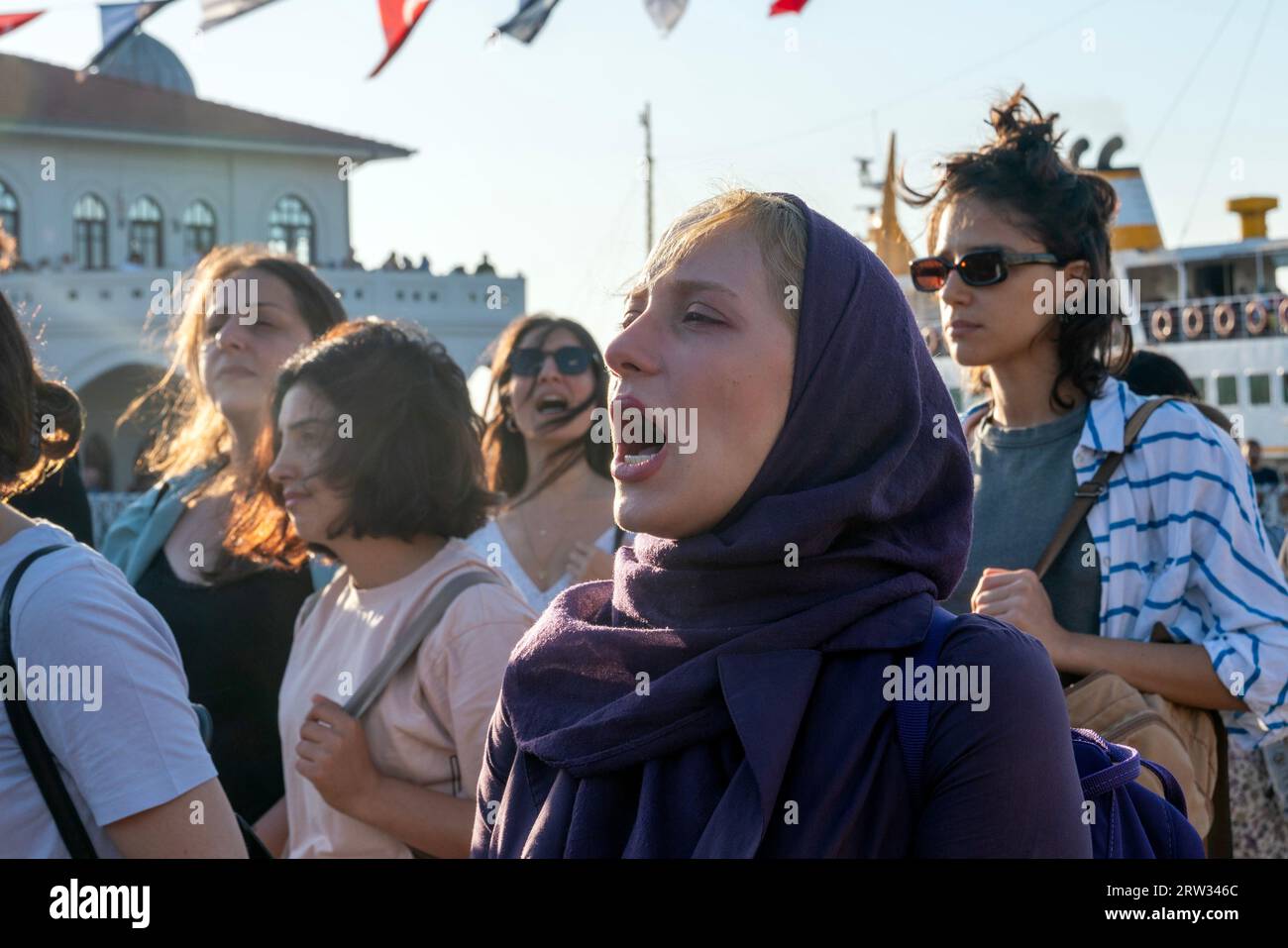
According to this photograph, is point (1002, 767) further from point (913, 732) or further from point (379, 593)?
point (379, 593)

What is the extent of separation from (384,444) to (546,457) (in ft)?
5.25

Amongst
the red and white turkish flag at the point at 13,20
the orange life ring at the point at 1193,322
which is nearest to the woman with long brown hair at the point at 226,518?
the red and white turkish flag at the point at 13,20

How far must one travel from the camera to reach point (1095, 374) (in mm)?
3592

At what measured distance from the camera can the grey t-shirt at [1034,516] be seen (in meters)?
3.44

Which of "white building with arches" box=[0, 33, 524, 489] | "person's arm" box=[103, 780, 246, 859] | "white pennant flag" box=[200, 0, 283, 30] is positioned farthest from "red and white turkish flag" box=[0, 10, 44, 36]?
"white building with arches" box=[0, 33, 524, 489]

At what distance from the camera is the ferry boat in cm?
2825

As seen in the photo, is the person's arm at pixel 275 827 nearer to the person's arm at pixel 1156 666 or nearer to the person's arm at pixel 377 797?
the person's arm at pixel 377 797

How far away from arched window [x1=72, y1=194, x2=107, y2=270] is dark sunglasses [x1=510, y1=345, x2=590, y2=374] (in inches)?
1262

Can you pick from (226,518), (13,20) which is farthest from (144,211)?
(226,518)

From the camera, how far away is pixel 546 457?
5.26 m

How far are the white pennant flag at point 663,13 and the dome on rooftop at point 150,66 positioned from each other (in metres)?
35.1

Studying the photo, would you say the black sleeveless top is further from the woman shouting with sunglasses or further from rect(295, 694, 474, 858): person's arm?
the woman shouting with sunglasses

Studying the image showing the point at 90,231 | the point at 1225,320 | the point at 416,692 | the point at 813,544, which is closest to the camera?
the point at 813,544
